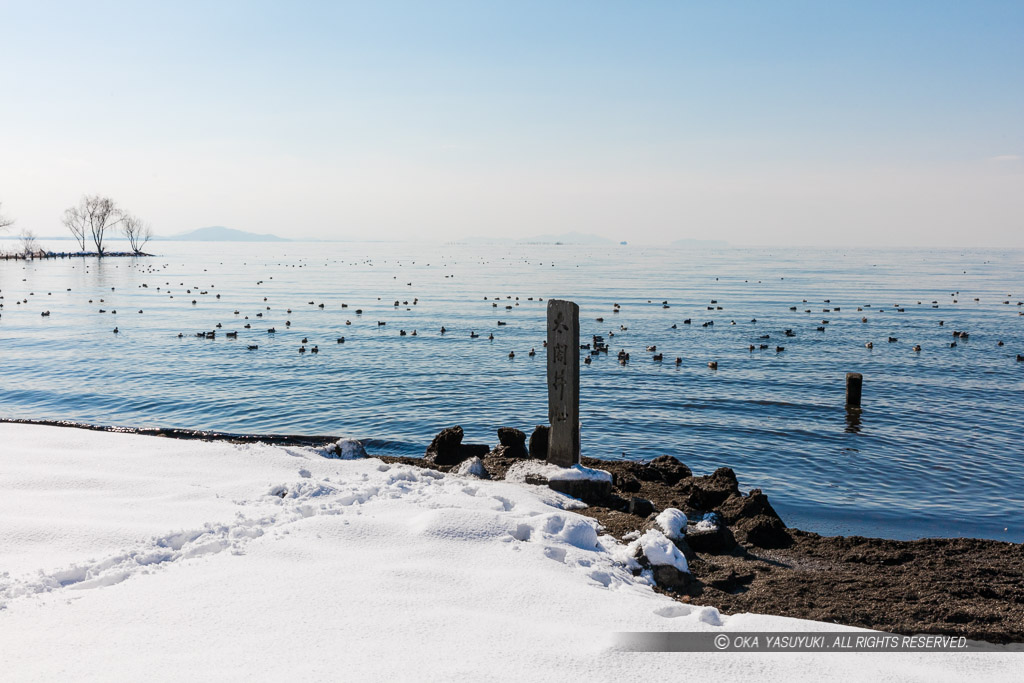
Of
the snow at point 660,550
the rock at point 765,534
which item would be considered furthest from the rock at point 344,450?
the rock at point 765,534

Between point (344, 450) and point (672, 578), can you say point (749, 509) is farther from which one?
point (344, 450)

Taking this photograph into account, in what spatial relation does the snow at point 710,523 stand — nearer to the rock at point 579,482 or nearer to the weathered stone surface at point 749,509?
the weathered stone surface at point 749,509

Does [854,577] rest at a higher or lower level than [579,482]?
lower

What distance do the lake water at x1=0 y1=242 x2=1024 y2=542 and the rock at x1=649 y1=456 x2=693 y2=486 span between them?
2.22 metres

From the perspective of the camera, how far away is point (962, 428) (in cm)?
1880

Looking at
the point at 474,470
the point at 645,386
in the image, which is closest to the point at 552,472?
the point at 474,470

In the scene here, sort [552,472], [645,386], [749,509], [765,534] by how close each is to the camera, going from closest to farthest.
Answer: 1. [765,534]
2. [749,509]
3. [552,472]
4. [645,386]

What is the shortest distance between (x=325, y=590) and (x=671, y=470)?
27.3 ft

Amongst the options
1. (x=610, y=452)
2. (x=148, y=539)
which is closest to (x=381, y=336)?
(x=610, y=452)

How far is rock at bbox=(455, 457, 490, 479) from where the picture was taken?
38.6ft

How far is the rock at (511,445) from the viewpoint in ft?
44.1

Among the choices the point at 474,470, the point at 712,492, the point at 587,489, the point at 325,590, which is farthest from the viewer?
the point at 474,470

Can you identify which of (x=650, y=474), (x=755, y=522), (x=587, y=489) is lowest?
(x=650, y=474)

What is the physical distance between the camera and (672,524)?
878cm
